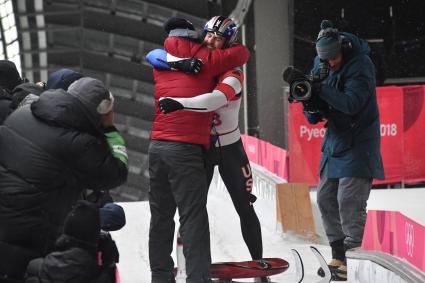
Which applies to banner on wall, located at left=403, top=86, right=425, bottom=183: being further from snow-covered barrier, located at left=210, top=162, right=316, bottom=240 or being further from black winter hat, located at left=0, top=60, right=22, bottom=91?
black winter hat, located at left=0, top=60, right=22, bottom=91

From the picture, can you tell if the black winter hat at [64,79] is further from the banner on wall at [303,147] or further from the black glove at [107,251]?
the banner on wall at [303,147]

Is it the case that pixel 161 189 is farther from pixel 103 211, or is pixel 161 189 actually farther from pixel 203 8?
pixel 203 8

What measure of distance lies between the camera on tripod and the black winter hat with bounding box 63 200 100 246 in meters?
2.61

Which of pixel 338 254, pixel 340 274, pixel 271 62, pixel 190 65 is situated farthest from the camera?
pixel 271 62

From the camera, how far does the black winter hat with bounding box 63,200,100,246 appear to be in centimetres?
473

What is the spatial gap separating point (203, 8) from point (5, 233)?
17683 millimetres

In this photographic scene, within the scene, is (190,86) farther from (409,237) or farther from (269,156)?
(269,156)

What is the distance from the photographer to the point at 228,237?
32.0 feet

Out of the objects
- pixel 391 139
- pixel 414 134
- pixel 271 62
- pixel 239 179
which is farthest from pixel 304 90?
pixel 271 62

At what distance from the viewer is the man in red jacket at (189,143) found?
642 cm

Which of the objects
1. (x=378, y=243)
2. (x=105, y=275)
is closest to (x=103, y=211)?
(x=105, y=275)

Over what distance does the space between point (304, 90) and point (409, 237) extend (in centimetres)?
146

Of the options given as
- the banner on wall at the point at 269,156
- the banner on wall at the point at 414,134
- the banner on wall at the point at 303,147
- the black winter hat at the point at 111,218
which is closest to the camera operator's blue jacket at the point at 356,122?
the black winter hat at the point at 111,218

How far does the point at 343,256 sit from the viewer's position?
747 centimetres
